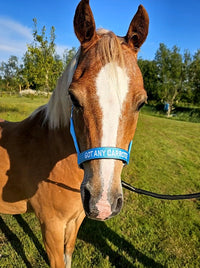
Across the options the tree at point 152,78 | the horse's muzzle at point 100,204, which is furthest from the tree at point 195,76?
the horse's muzzle at point 100,204

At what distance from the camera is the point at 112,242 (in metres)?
3.04

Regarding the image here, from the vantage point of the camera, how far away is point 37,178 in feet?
6.32

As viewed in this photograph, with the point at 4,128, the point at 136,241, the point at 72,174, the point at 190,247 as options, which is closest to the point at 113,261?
the point at 136,241

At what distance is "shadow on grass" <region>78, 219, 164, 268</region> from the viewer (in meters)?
2.71

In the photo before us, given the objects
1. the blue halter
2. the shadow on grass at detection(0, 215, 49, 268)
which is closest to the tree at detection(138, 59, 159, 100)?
the shadow on grass at detection(0, 215, 49, 268)

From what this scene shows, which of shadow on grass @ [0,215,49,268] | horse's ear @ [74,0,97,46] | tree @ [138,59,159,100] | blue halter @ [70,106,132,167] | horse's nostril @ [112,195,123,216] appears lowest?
shadow on grass @ [0,215,49,268]

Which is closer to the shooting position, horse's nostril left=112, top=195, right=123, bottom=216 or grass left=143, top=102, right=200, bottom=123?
horse's nostril left=112, top=195, right=123, bottom=216

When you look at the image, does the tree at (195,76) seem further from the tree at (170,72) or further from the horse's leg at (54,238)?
the horse's leg at (54,238)

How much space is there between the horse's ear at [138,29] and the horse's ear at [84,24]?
308 mm

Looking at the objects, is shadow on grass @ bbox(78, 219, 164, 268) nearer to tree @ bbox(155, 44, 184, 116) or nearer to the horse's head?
the horse's head

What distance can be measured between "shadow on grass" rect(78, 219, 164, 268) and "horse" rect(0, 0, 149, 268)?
0.82 metres

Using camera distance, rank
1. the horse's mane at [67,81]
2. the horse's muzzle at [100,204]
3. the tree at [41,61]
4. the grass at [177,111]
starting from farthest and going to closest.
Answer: the grass at [177,111]
the tree at [41,61]
the horse's mane at [67,81]
the horse's muzzle at [100,204]

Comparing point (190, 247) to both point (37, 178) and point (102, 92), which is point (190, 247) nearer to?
point (37, 178)

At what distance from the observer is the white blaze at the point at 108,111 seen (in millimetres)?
1148
